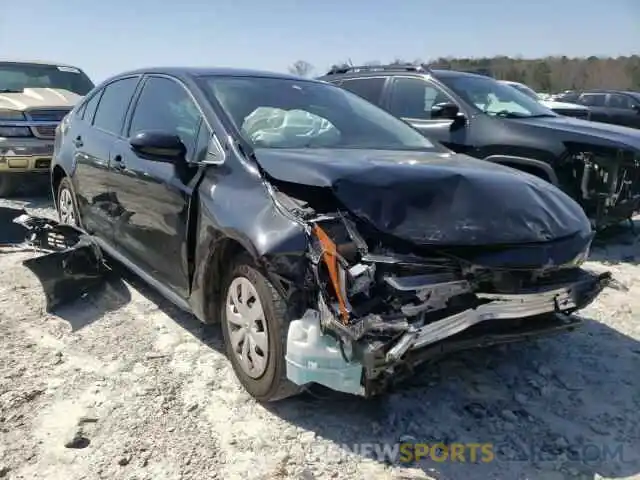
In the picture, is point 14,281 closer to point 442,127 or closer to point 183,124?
point 183,124

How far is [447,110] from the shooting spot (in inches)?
252

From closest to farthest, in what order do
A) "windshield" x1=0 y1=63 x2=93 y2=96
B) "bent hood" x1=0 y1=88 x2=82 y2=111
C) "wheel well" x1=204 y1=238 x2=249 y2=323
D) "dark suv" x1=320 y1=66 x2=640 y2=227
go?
"wheel well" x1=204 y1=238 x2=249 y2=323 → "dark suv" x1=320 y1=66 x2=640 y2=227 → "bent hood" x1=0 y1=88 x2=82 y2=111 → "windshield" x1=0 y1=63 x2=93 y2=96

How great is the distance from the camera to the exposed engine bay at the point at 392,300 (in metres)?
2.52

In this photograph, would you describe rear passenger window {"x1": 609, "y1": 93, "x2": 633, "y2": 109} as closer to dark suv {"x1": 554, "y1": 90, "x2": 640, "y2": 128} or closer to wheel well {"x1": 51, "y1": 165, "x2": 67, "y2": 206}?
dark suv {"x1": 554, "y1": 90, "x2": 640, "y2": 128}

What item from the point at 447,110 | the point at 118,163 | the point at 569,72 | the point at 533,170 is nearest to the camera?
the point at 118,163

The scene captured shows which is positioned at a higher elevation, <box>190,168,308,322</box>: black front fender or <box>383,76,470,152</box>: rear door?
Result: <box>383,76,470,152</box>: rear door

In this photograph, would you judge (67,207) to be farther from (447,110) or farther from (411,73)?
(411,73)

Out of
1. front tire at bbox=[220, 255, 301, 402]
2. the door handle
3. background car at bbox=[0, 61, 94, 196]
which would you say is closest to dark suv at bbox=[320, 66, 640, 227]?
the door handle

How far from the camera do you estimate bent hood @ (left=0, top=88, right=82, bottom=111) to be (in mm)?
7916

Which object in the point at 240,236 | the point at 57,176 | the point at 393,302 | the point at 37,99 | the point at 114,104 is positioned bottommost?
the point at 57,176

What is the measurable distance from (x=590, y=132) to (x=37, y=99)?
696 cm

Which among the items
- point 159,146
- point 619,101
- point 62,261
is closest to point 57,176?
point 62,261

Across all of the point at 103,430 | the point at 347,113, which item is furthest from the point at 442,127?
the point at 103,430

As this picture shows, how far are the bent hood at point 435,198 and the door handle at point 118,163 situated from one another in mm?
1387
